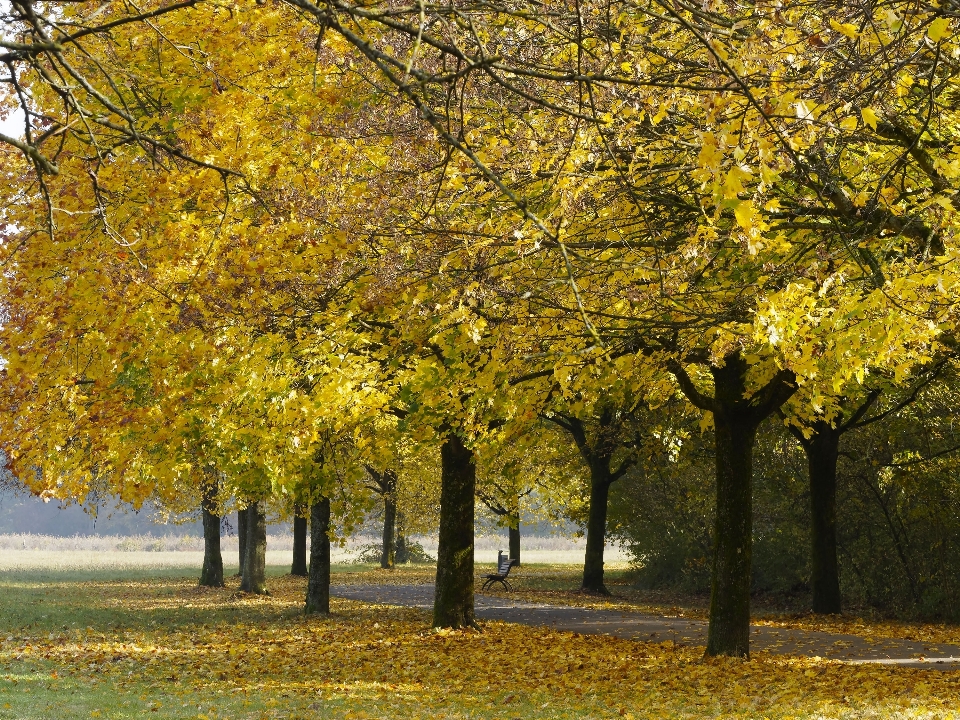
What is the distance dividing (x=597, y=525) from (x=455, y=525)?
1169 cm

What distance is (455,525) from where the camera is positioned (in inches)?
652

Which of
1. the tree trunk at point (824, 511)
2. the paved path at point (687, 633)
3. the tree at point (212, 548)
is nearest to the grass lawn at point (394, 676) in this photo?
the paved path at point (687, 633)

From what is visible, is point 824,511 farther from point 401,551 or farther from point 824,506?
point 401,551

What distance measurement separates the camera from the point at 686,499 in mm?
26547

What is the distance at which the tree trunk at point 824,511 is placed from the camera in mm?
20047

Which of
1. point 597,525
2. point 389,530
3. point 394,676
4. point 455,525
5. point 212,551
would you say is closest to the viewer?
point 394,676

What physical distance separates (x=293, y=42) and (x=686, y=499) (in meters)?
19.2

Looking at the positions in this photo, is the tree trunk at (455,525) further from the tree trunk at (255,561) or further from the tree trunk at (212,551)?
the tree trunk at (212,551)

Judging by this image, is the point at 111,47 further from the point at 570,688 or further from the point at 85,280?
the point at 570,688

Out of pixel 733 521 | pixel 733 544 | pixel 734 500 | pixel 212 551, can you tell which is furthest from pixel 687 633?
pixel 212 551

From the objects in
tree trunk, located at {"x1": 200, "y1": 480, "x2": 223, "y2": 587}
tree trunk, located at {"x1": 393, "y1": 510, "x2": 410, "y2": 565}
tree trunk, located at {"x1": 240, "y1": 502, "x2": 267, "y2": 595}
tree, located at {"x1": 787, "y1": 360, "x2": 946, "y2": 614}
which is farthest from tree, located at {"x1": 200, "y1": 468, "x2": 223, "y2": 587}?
tree trunk, located at {"x1": 393, "y1": 510, "x2": 410, "y2": 565}

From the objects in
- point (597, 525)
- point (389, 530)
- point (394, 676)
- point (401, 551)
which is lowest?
point (401, 551)

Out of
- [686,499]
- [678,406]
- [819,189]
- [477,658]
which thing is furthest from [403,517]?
[819,189]

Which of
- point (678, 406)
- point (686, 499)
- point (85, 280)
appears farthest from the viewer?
point (686, 499)
